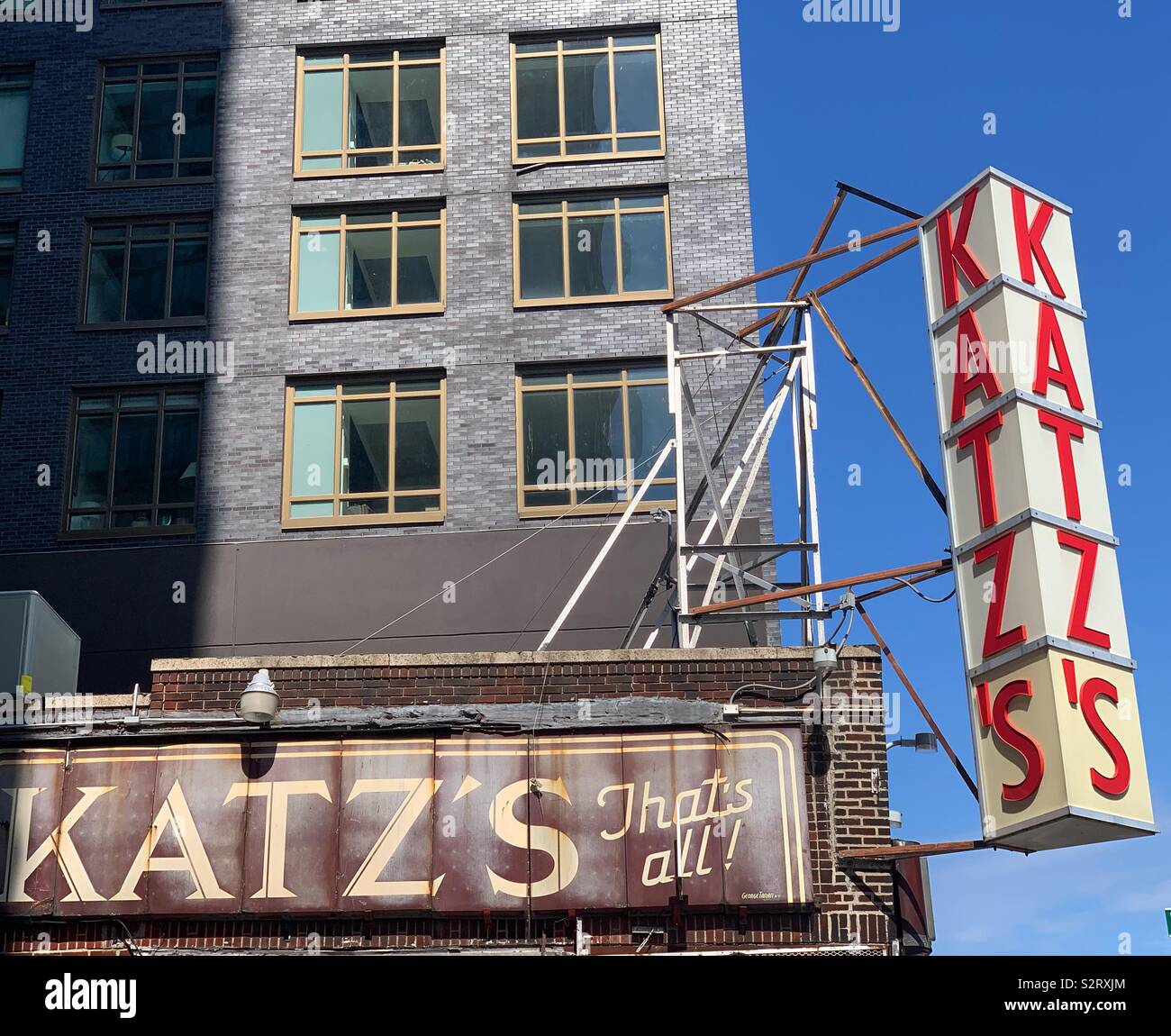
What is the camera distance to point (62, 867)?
A: 1817cm

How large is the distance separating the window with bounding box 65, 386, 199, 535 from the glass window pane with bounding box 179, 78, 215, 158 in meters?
4.89

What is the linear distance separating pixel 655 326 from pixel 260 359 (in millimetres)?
7005

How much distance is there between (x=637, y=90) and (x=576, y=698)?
15.8 meters

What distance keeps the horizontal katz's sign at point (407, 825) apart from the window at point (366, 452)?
10350mm

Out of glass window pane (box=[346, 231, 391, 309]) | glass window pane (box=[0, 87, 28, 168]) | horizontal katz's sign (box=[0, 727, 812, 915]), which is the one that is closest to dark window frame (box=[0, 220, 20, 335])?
glass window pane (box=[0, 87, 28, 168])

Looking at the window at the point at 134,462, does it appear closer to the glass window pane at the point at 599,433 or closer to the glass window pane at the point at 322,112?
the glass window pane at the point at 322,112

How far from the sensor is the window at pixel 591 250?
29.9 meters

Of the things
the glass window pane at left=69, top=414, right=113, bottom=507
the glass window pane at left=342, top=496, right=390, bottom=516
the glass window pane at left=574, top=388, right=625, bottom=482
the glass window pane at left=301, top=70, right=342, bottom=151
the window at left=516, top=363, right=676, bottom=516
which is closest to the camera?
the window at left=516, top=363, right=676, bottom=516

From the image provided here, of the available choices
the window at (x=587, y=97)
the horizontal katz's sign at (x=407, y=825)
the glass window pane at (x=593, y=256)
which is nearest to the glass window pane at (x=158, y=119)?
the window at (x=587, y=97)

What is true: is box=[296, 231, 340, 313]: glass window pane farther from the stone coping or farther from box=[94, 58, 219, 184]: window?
the stone coping

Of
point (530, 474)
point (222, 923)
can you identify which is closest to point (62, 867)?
point (222, 923)

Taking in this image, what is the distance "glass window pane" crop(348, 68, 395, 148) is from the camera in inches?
1235

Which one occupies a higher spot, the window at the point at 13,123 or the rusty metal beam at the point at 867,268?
the window at the point at 13,123

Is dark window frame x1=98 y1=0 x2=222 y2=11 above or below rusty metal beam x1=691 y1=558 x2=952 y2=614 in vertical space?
above
